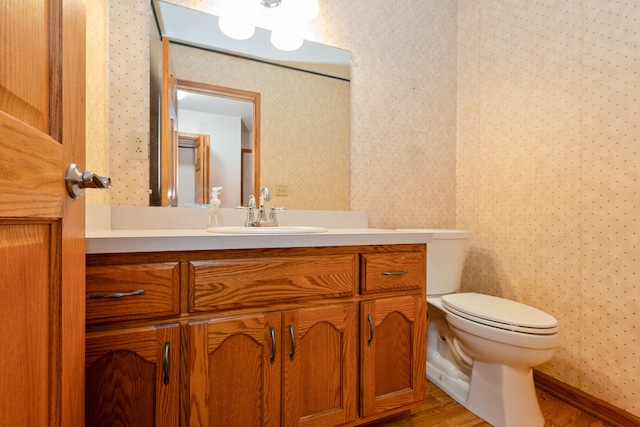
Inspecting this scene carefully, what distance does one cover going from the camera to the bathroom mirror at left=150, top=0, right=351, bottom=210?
138 cm

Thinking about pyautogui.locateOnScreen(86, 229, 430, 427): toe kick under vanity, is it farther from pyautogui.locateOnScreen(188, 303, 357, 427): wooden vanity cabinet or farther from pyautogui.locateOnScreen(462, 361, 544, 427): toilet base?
pyautogui.locateOnScreen(462, 361, 544, 427): toilet base

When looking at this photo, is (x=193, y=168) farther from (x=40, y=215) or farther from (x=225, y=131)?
(x=40, y=215)

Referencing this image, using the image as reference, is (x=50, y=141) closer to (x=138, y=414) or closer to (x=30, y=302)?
(x=30, y=302)

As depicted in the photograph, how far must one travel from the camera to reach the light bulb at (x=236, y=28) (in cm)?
142

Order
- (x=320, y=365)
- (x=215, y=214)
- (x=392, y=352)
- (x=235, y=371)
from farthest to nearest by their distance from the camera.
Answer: (x=215, y=214)
(x=392, y=352)
(x=320, y=365)
(x=235, y=371)

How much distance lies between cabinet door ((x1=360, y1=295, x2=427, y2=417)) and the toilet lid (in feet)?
0.78

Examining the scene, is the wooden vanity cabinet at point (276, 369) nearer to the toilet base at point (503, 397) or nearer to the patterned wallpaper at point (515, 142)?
the toilet base at point (503, 397)

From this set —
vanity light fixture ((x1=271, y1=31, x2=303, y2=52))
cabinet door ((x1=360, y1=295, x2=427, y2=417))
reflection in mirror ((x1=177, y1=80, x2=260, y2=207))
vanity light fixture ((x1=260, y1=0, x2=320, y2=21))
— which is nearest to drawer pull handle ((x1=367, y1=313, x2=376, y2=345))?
cabinet door ((x1=360, y1=295, x2=427, y2=417))

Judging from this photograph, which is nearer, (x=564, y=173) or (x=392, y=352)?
(x=392, y=352)

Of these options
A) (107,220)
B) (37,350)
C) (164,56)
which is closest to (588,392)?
(37,350)

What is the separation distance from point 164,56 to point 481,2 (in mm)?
1871

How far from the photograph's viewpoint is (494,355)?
1232 millimetres

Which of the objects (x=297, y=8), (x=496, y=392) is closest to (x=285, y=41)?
(x=297, y=8)

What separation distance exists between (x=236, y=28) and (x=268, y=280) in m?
1.22
